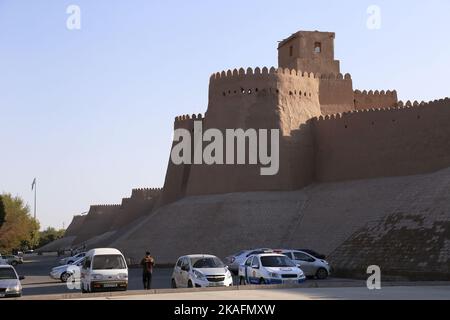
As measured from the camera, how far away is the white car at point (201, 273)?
20.2 metres

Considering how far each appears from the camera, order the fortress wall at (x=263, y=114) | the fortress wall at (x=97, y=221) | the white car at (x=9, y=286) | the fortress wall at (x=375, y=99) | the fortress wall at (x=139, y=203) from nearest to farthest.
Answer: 1. the white car at (x=9, y=286)
2. the fortress wall at (x=263, y=114)
3. the fortress wall at (x=375, y=99)
4. the fortress wall at (x=139, y=203)
5. the fortress wall at (x=97, y=221)

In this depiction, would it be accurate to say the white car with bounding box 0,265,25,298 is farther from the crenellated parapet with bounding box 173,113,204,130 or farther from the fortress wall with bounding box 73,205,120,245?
the fortress wall with bounding box 73,205,120,245

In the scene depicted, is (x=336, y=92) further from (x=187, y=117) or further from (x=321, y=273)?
(x=321, y=273)

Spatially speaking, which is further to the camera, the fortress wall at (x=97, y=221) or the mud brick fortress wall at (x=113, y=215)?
the fortress wall at (x=97, y=221)

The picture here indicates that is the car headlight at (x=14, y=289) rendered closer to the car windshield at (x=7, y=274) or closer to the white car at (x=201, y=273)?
the car windshield at (x=7, y=274)

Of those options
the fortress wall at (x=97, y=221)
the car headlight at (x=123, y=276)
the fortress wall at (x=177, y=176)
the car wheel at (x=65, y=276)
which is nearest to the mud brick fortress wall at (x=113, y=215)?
the fortress wall at (x=97, y=221)

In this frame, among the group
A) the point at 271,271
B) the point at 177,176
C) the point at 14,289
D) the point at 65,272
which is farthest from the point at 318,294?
the point at 177,176

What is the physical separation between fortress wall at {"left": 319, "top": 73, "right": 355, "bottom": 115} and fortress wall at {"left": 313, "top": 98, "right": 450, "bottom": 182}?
147 inches

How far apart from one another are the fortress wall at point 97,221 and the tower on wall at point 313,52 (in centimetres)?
3088

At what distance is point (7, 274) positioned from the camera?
19703mm

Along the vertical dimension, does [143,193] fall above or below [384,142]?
below

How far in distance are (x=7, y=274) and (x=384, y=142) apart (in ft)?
69.1

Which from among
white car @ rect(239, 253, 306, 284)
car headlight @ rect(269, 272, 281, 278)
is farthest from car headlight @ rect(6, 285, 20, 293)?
car headlight @ rect(269, 272, 281, 278)

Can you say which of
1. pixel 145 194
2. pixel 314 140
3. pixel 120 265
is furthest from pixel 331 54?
pixel 120 265
